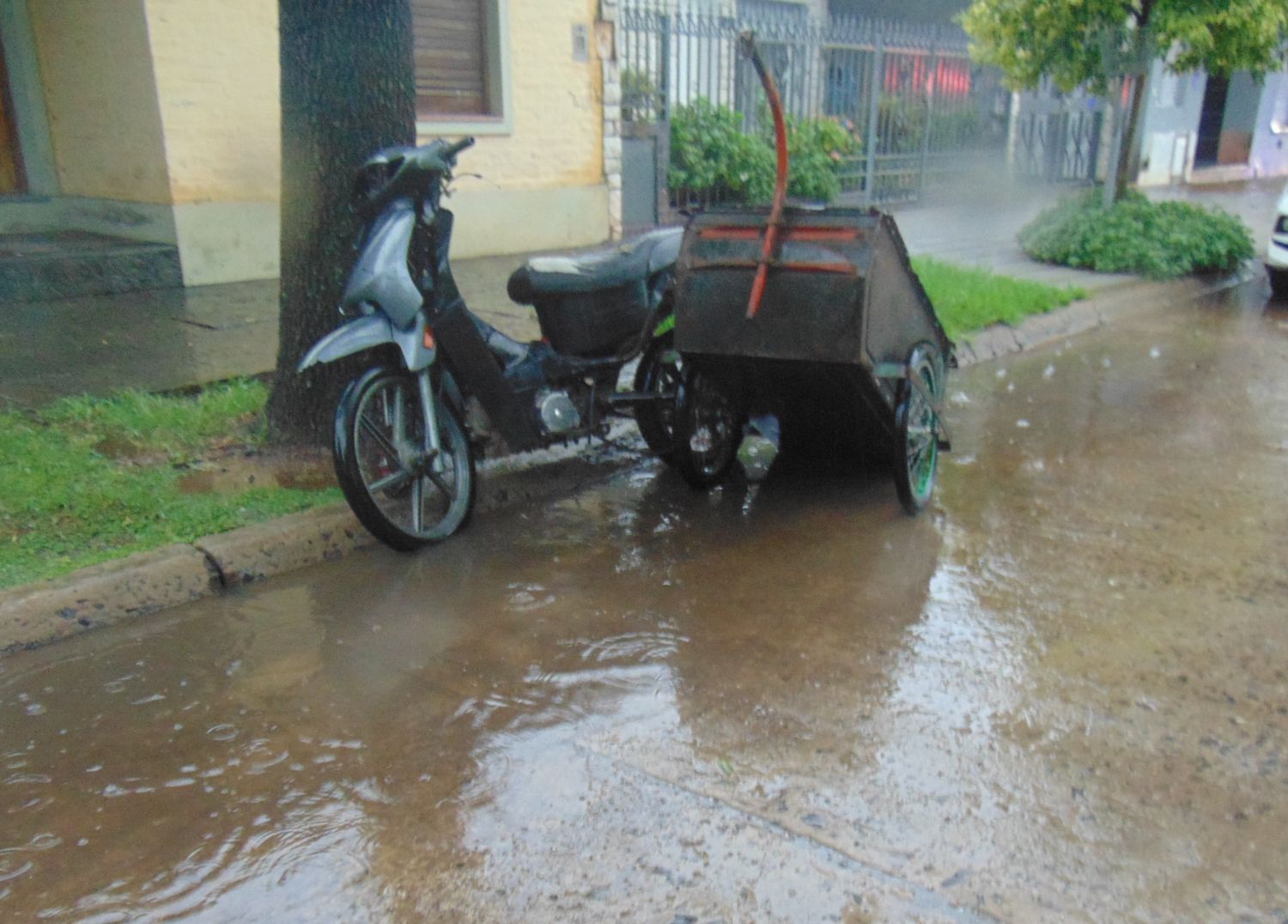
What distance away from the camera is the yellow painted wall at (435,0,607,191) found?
11016mm

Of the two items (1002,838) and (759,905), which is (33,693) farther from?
(1002,838)

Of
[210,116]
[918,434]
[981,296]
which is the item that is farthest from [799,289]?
[210,116]

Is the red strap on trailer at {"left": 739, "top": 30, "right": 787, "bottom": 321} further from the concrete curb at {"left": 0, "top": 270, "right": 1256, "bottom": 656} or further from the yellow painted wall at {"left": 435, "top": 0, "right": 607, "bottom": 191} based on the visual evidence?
the yellow painted wall at {"left": 435, "top": 0, "right": 607, "bottom": 191}

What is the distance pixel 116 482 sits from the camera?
15.6 feet

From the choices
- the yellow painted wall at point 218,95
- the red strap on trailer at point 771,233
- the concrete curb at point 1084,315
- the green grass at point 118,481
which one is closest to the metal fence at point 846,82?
the yellow painted wall at point 218,95

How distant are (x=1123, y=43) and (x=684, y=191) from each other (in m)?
5.00

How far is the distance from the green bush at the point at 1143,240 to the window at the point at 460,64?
5.76 m

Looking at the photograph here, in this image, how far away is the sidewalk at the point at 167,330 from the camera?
634 centimetres

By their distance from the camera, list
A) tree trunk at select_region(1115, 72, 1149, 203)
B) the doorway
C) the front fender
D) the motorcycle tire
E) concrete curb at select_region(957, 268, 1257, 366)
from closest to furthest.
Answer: the front fender → the motorcycle tire → concrete curb at select_region(957, 268, 1257, 366) → tree trunk at select_region(1115, 72, 1149, 203) → the doorway

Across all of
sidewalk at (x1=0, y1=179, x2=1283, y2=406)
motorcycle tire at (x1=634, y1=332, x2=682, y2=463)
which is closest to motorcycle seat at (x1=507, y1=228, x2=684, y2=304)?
motorcycle tire at (x1=634, y1=332, x2=682, y2=463)

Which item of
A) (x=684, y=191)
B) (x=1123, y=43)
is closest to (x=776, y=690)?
(x=1123, y=43)

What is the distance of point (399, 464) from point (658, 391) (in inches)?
57.3

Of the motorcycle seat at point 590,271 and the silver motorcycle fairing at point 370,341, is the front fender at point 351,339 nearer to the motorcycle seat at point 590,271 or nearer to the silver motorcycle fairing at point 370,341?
the silver motorcycle fairing at point 370,341

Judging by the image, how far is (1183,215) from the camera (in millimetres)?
11562
